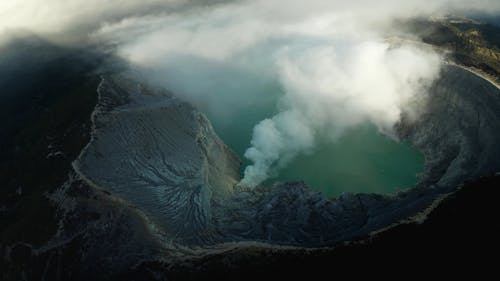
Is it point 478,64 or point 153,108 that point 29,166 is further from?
point 478,64

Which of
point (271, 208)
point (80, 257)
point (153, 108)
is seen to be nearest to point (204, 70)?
point (153, 108)

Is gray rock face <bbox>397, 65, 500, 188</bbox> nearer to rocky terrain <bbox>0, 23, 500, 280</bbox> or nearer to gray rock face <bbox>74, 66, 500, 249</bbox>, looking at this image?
gray rock face <bbox>74, 66, 500, 249</bbox>

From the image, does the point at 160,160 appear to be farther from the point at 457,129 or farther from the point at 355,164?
the point at 457,129

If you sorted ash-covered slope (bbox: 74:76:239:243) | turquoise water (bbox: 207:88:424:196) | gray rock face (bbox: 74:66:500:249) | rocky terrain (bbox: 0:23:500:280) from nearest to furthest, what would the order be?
1. rocky terrain (bbox: 0:23:500:280)
2. gray rock face (bbox: 74:66:500:249)
3. ash-covered slope (bbox: 74:76:239:243)
4. turquoise water (bbox: 207:88:424:196)

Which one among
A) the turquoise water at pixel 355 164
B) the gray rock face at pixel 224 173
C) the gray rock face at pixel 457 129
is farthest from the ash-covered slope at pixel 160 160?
the gray rock face at pixel 457 129

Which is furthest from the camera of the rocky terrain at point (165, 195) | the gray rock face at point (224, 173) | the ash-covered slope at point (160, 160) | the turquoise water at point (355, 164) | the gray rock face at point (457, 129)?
the turquoise water at point (355, 164)

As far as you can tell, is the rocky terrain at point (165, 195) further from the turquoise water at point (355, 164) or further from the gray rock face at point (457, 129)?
the turquoise water at point (355, 164)

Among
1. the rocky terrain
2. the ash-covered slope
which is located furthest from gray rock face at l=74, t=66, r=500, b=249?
the rocky terrain
